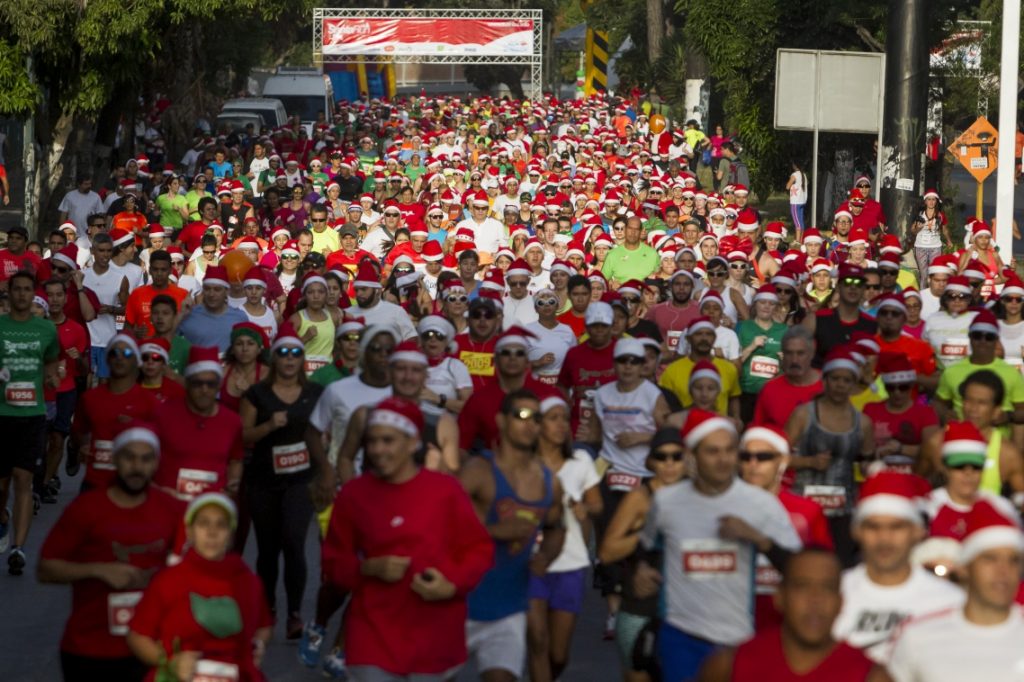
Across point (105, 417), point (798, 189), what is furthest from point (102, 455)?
point (798, 189)

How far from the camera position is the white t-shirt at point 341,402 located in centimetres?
968

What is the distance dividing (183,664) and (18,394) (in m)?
6.14

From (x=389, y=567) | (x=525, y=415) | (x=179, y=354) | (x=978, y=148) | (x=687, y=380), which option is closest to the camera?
(x=389, y=567)

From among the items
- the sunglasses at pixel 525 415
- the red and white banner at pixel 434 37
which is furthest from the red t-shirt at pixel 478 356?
the red and white banner at pixel 434 37

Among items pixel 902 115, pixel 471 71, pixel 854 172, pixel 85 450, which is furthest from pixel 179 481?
pixel 471 71

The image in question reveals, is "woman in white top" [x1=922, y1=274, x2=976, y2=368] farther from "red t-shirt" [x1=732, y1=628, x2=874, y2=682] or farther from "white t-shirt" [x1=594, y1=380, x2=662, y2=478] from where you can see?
"red t-shirt" [x1=732, y1=628, x2=874, y2=682]

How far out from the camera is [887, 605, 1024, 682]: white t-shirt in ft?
17.6

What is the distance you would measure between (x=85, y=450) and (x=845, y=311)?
16.4 ft

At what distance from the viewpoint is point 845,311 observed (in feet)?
41.9

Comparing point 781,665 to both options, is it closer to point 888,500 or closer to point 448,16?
point 888,500

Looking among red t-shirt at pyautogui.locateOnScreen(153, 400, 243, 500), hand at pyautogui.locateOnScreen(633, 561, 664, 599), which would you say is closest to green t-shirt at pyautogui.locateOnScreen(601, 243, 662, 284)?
red t-shirt at pyautogui.locateOnScreen(153, 400, 243, 500)

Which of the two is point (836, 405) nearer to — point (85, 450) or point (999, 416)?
point (999, 416)

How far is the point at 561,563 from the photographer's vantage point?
8695mm

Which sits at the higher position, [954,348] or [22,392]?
[954,348]
